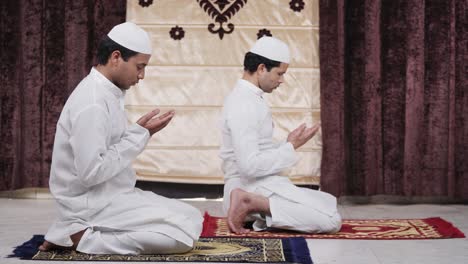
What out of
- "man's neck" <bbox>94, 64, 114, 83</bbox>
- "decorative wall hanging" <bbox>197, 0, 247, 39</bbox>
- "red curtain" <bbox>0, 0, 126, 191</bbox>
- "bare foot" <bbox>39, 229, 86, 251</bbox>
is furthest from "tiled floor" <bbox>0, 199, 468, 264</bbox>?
"decorative wall hanging" <bbox>197, 0, 247, 39</bbox>

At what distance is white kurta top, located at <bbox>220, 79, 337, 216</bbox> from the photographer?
354cm

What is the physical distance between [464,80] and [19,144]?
104 inches

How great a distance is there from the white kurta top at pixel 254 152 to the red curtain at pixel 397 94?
1.29 metres

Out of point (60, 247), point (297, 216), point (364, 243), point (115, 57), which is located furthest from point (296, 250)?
point (115, 57)

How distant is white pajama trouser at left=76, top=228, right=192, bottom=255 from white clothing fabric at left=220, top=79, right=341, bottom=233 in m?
0.71

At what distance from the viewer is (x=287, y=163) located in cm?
360

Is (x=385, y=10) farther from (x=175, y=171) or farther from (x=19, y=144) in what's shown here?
(x=19, y=144)

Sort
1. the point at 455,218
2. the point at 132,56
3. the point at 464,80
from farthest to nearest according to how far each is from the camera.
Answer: the point at 464,80, the point at 455,218, the point at 132,56

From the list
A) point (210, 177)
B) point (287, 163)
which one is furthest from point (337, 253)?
point (210, 177)

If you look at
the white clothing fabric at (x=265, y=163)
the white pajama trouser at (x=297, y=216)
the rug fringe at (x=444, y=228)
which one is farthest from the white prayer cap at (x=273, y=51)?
the rug fringe at (x=444, y=228)

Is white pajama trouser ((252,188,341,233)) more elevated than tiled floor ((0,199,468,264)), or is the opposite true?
white pajama trouser ((252,188,341,233))

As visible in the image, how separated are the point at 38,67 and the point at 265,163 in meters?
2.06

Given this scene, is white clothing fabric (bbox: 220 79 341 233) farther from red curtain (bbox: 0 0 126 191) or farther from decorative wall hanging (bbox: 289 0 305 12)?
red curtain (bbox: 0 0 126 191)

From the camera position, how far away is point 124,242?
2.95 meters
